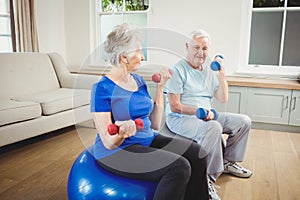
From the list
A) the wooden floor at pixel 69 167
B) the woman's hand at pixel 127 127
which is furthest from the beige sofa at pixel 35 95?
the woman's hand at pixel 127 127

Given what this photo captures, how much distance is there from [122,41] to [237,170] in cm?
139

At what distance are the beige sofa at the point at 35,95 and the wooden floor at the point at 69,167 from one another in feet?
0.63

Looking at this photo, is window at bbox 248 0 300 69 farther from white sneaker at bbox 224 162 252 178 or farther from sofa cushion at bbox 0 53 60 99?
sofa cushion at bbox 0 53 60 99

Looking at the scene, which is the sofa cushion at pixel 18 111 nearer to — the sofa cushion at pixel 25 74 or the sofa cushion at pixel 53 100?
the sofa cushion at pixel 53 100

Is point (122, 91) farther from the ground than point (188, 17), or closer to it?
closer to it

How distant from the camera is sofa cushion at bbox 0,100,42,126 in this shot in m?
2.23

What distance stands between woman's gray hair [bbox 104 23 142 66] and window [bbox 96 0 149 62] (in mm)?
2767

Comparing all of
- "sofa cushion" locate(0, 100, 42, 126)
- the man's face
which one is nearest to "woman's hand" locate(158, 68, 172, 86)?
the man's face

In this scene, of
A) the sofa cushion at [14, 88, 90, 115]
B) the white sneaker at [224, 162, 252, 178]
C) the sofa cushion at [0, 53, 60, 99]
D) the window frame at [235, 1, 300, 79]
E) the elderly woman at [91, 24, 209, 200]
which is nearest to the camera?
the elderly woman at [91, 24, 209, 200]

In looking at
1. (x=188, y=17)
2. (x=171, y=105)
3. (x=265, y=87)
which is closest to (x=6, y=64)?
(x=171, y=105)

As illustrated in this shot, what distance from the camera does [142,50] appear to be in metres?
1.28

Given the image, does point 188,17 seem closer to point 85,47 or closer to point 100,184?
point 85,47

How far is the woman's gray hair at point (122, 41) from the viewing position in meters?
1.21

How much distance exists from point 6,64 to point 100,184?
2125mm
